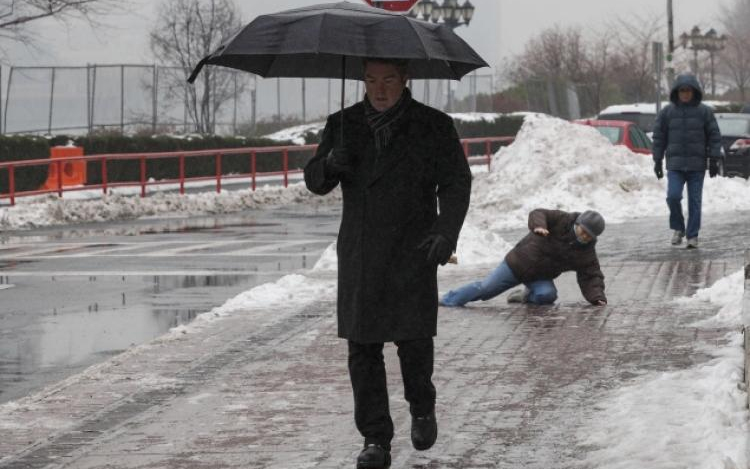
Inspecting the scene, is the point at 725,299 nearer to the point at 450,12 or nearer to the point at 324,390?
the point at 324,390

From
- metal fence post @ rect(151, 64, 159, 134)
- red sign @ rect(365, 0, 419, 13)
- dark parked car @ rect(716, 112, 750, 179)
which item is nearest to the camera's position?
red sign @ rect(365, 0, 419, 13)

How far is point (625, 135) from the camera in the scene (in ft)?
93.1

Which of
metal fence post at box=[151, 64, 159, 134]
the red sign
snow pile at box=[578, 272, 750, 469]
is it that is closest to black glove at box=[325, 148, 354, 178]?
snow pile at box=[578, 272, 750, 469]

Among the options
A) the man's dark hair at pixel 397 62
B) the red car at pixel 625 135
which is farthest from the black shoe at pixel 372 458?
the red car at pixel 625 135

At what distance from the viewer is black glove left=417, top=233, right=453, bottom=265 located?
19.3 ft

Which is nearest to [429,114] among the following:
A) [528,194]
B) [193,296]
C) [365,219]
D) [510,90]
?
[365,219]

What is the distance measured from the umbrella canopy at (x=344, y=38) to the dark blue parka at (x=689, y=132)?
29.6ft

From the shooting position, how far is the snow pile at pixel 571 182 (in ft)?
72.0

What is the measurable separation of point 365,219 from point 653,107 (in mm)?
33853

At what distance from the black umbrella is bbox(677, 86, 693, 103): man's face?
357 inches

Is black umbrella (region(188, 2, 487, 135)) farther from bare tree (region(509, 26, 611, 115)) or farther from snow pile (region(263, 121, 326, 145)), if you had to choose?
bare tree (region(509, 26, 611, 115))

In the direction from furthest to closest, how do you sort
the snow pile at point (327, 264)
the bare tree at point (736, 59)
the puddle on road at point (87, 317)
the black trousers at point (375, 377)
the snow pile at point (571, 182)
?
the bare tree at point (736, 59) → the snow pile at point (571, 182) → the snow pile at point (327, 264) → the puddle on road at point (87, 317) → the black trousers at point (375, 377)

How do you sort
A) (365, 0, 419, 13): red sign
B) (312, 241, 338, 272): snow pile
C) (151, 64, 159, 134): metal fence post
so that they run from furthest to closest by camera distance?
(151, 64, 159, 134): metal fence post, (312, 241, 338, 272): snow pile, (365, 0, 419, 13): red sign

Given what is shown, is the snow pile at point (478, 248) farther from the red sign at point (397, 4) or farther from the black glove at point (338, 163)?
the black glove at point (338, 163)
